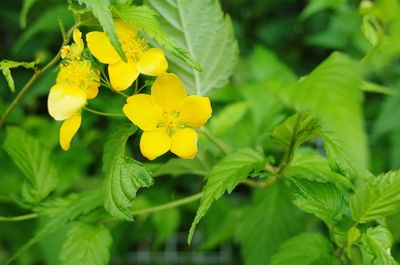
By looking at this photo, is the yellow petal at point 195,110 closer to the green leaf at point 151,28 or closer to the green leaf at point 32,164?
the green leaf at point 151,28

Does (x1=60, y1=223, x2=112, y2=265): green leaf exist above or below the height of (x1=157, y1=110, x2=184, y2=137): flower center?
below

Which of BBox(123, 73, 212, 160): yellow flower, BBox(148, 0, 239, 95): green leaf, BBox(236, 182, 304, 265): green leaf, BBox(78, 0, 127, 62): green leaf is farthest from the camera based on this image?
BBox(236, 182, 304, 265): green leaf

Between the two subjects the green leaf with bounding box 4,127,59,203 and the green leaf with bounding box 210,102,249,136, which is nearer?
the green leaf with bounding box 4,127,59,203

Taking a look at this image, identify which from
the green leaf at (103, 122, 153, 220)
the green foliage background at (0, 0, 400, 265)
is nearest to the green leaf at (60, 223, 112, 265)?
the green foliage background at (0, 0, 400, 265)

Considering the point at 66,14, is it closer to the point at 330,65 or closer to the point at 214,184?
the point at 214,184

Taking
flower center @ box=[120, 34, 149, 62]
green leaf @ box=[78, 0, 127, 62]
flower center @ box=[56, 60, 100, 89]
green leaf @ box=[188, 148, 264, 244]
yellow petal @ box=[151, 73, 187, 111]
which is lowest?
green leaf @ box=[188, 148, 264, 244]

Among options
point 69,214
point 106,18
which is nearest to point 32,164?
point 69,214

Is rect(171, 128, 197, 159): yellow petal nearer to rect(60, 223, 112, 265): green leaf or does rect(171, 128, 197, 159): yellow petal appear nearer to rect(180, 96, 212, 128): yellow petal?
rect(180, 96, 212, 128): yellow petal

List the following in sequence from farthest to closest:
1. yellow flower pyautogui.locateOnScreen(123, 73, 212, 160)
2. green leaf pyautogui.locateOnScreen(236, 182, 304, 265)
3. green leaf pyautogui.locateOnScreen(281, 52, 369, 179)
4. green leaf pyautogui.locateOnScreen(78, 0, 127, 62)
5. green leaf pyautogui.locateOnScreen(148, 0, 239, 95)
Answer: green leaf pyautogui.locateOnScreen(236, 182, 304, 265)
green leaf pyautogui.locateOnScreen(148, 0, 239, 95)
yellow flower pyautogui.locateOnScreen(123, 73, 212, 160)
green leaf pyautogui.locateOnScreen(78, 0, 127, 62)
green leaf pyautogui.locateOnScreen(281, 52, 369, 179)

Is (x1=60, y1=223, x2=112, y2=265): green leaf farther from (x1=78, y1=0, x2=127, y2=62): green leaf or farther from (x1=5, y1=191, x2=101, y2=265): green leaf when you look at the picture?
(x1=78, y1=0, x2=127, y2=62): green leaf
